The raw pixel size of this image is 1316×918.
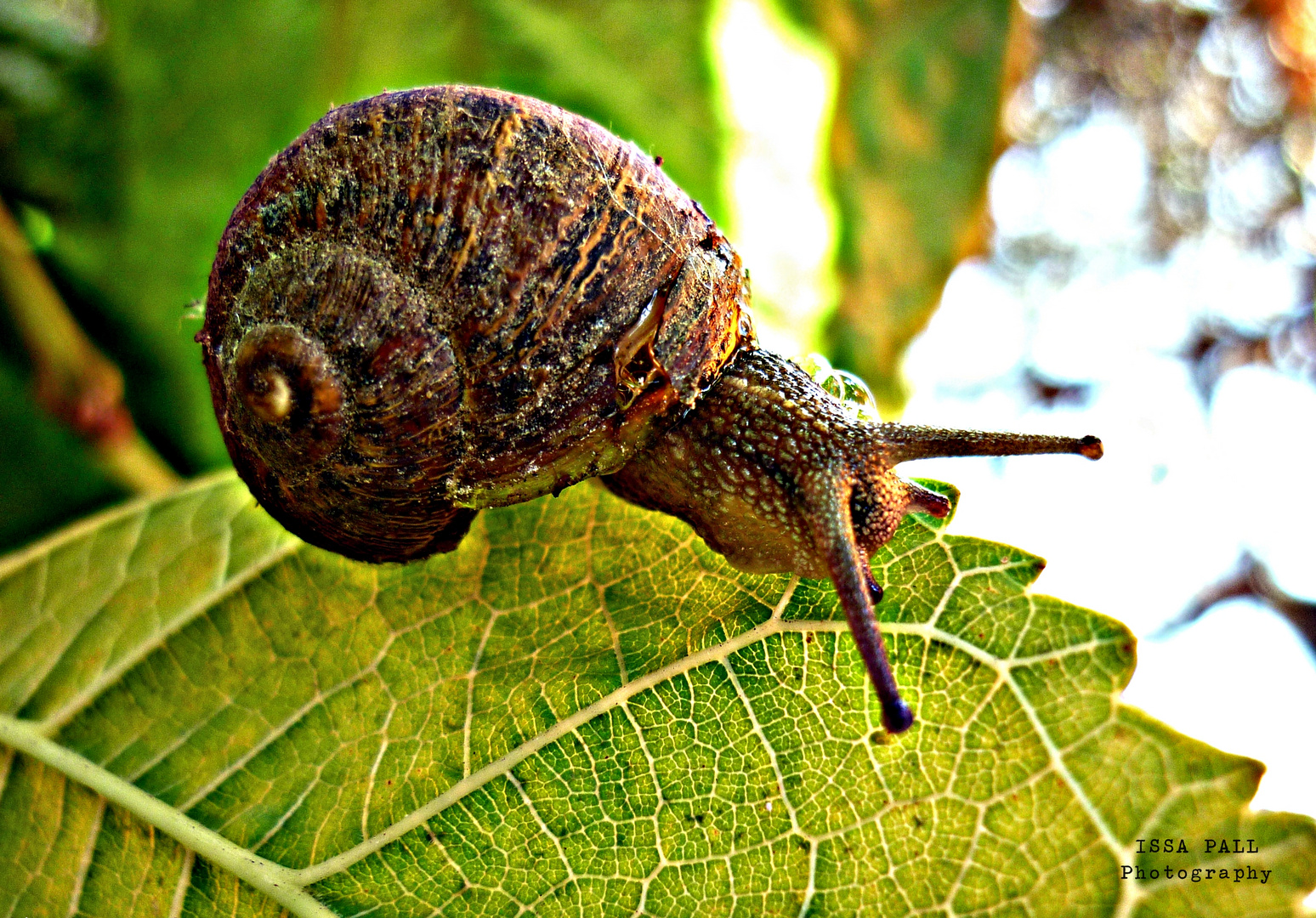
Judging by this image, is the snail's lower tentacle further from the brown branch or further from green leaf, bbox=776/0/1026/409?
the brown branch

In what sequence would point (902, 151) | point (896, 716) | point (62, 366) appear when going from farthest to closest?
point (902, 151), point (62, 366), point (896, 716)

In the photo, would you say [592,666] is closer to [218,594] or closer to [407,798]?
[407,798]


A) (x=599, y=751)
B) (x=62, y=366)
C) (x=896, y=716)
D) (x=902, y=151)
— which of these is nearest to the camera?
(x=896, y=716)

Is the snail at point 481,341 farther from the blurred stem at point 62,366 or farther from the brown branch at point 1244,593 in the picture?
the brown branch at point 1244,593

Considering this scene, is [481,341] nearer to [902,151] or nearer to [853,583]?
[853,583]

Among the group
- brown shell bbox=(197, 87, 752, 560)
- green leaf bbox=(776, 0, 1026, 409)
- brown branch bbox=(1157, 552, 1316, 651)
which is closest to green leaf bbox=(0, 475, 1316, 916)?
brown shell bbox=(197, 87, 752, 560)

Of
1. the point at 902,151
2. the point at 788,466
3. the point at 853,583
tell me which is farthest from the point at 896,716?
the point at 902,151

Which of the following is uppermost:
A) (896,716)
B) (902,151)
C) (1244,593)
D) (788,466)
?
(1244,593)

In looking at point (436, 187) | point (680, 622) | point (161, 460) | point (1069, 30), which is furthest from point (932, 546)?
point (1069, 30)
